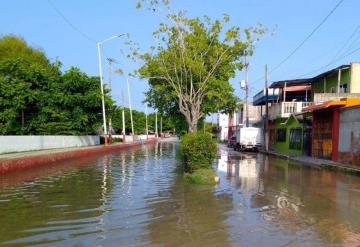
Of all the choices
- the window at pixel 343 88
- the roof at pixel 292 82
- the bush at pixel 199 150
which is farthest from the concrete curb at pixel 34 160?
the window at pixel 343 88

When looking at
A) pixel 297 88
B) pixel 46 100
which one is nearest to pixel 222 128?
pixel 297 88

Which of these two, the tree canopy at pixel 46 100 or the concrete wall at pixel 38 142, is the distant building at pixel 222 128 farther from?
the tree canopy at pixel 46 100

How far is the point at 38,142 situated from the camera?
127 ft

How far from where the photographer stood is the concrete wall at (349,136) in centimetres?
2681

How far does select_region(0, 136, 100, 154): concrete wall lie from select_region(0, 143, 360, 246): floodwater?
1267 centimetres

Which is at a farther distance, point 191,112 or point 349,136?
point 349,136

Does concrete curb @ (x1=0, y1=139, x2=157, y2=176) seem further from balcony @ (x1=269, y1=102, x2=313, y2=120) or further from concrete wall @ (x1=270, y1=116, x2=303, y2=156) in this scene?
balcony @ (x1=269, y1=102, x2=313, y2=120)

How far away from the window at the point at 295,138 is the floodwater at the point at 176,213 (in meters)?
22.4

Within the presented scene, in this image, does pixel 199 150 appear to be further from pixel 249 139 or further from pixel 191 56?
pixel 249 139

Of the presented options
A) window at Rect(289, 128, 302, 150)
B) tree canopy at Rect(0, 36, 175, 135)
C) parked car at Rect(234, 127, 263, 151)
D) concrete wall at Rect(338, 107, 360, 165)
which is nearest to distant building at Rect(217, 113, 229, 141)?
parked car at Rect(234, 127, 263, 151)

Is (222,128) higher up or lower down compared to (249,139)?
lower down

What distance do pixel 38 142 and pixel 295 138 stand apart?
21.7 m

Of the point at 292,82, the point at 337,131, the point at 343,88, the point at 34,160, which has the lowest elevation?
the point at 34,160

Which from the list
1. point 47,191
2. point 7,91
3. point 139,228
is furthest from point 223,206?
→ point 7,91
